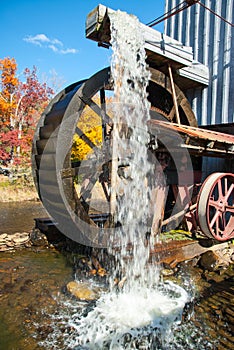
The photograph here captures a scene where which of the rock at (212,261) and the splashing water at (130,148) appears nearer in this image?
the splashing water at (130,148)

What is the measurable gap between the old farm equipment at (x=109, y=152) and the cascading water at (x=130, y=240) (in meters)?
0.25

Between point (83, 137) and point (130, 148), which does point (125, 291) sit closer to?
point (130, 148)

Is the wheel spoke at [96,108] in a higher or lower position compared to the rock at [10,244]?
higher

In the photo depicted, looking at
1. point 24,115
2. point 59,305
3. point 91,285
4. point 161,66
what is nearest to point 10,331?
point 59,305

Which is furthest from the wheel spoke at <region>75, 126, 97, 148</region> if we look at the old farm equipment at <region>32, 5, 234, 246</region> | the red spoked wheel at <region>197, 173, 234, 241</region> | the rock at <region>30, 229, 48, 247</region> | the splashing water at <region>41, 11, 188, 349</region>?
the red spoked wheel at <region>197, 173, 234, 241</region>

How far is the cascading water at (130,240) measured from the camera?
2744mm

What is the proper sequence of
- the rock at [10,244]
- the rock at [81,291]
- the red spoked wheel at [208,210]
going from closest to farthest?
the rock at [81,291], the red spoked wheel at [208,210], the rock at [10,244]

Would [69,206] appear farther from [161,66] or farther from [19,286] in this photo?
[161,66]

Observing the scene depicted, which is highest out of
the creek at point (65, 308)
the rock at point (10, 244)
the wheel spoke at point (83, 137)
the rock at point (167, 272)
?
the wheel spoke at point (83, 137)

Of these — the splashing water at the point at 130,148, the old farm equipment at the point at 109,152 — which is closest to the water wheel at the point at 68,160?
the old farm equipment at the point at 109,152

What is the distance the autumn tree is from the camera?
12.7 meters

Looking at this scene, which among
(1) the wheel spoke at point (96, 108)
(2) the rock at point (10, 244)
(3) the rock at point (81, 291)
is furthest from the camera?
(2) the rock at point (10, 244)

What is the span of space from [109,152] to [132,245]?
1649mm

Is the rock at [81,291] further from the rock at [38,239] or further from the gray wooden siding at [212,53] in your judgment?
the gray wooden siding at [212,53]
